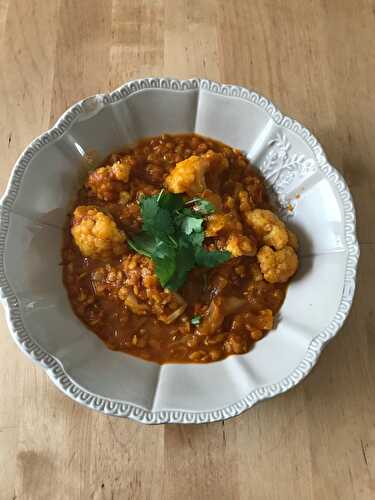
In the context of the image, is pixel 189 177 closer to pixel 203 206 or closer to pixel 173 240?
pixel 203 206

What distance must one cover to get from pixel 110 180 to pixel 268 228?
82 centimetres

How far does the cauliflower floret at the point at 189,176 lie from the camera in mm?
2529

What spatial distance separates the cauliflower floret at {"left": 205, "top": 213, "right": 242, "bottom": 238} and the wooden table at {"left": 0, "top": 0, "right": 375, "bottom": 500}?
80 cm

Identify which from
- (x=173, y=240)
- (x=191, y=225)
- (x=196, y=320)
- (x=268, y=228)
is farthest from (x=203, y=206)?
(x=196, y=320)

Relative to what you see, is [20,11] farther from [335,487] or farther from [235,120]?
[335,487]

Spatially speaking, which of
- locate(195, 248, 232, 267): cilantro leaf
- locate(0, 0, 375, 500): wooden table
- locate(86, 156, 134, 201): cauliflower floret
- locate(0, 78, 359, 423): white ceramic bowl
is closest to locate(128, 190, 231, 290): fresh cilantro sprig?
locate(195, 248, 232, 267): cilantro leaf

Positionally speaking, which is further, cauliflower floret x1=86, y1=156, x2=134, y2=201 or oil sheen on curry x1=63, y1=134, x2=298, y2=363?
cauliflower floret x1=86, y1=156, x2=134, y2=201

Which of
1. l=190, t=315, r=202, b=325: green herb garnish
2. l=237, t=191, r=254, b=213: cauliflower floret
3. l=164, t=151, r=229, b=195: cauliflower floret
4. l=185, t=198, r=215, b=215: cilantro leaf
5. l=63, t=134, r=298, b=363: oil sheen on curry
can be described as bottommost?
l=190, t=315, r=202, b=325: green herb garnish

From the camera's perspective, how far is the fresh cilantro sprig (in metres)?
2.44

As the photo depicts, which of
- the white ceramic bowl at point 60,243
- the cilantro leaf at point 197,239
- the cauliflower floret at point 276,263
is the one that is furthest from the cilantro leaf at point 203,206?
the white ceramic bowl at point 60,243

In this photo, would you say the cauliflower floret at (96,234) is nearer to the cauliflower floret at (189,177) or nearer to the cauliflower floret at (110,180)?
the cauliflower floret at (110,180)

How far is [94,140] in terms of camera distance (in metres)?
2.72

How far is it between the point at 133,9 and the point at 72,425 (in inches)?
96.7

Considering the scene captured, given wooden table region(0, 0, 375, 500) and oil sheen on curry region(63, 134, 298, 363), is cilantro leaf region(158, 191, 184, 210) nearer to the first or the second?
oil sheen on curry region(63, 134, 298, 363)
